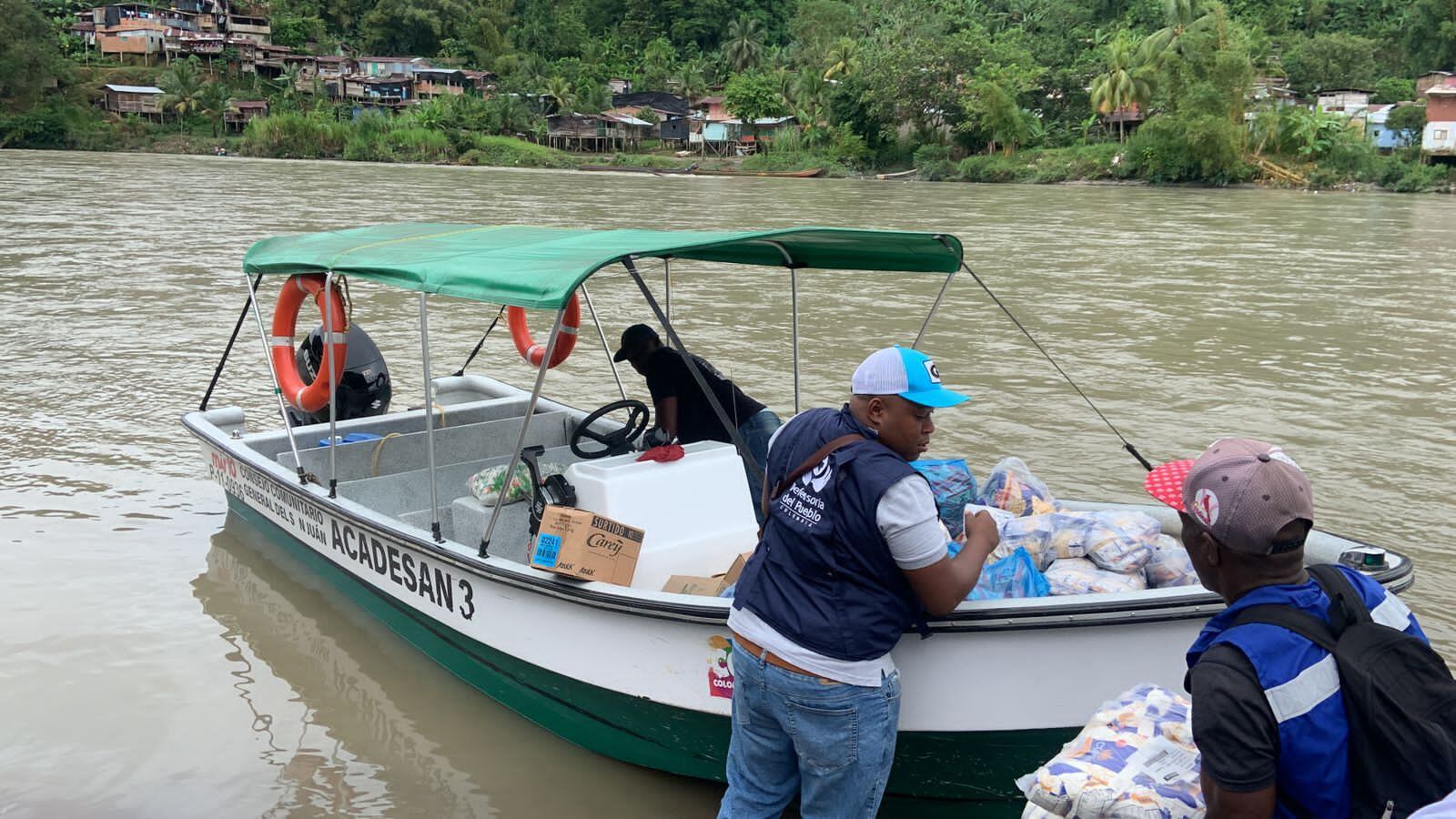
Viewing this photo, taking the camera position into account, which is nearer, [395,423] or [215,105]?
[395,423]

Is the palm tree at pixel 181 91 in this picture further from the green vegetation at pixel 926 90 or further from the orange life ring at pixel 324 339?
the orange life ring at pixel 324 339

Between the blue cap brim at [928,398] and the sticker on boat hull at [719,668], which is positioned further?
the sticker on boat hull at [719,668]

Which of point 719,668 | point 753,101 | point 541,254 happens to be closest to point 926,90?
point 753,101

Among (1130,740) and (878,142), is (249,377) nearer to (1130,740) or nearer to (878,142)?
(1130,740)

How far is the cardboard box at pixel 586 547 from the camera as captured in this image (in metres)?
4.03

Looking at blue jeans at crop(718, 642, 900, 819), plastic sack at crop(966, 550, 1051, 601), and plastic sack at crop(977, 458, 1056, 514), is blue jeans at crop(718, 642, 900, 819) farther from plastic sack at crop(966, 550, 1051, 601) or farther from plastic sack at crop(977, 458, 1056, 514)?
plastic sack at crop(977, 458, 1056, 514)

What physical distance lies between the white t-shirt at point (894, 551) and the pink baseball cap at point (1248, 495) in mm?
792

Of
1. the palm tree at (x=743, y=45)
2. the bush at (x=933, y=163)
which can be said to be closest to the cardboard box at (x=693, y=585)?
the bush at (x=933, y=163)

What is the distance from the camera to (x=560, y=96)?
251 ft

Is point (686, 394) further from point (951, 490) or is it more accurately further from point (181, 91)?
point (181, 91)

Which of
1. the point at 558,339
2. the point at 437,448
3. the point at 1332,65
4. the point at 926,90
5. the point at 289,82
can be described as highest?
the point at 1332,65

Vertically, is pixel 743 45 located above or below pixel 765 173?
above

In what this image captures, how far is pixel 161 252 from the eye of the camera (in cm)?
2061

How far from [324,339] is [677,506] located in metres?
2.33
